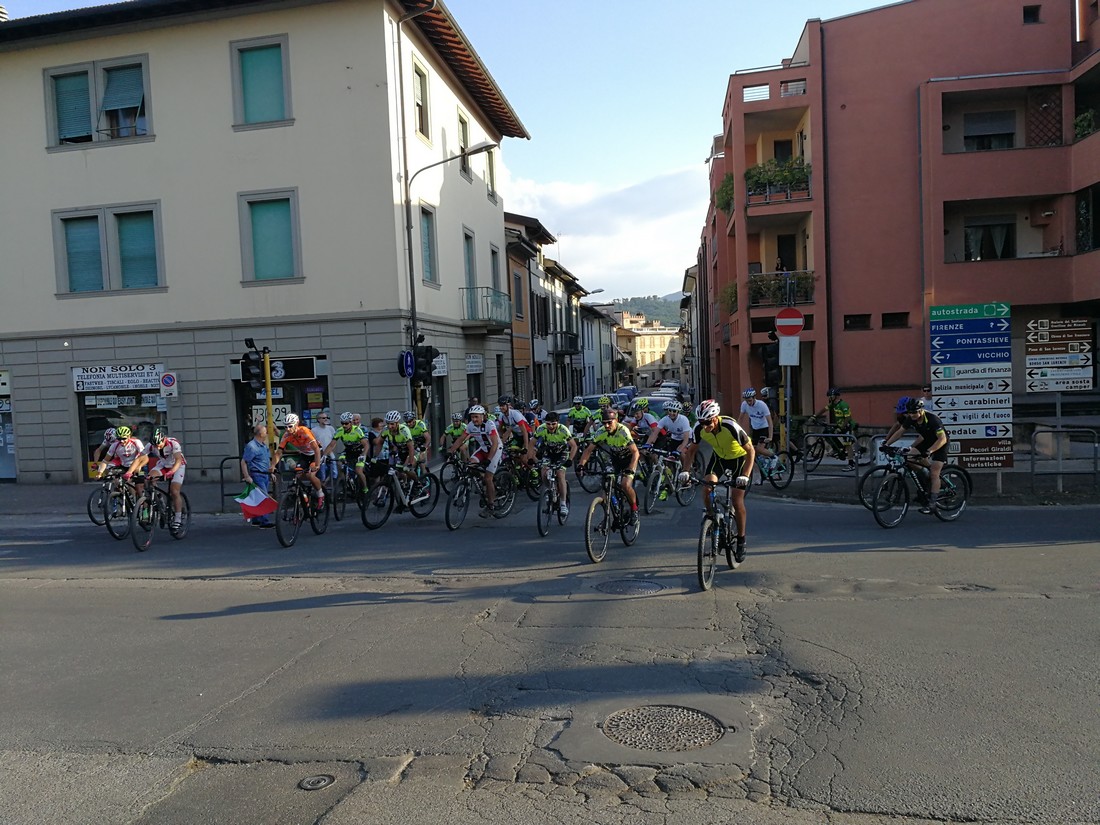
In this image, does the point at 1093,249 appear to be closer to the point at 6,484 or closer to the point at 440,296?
the point at 440,296

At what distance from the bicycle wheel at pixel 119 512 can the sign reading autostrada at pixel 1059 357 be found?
13.4 meters

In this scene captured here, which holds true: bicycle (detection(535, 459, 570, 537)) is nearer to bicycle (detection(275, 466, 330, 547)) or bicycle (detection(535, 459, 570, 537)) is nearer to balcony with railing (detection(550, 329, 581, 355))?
bicycle (detection(275, 466, 330, 547))

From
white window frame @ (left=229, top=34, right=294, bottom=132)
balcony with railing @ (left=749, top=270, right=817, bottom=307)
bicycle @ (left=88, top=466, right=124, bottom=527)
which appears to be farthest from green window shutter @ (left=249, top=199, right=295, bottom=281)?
balcony with railing @ (left=749, top=270, right=817, bottom=307)

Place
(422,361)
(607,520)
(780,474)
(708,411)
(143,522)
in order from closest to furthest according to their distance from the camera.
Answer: (708,411), (607,520), (143,522), (780,474), (422,361)

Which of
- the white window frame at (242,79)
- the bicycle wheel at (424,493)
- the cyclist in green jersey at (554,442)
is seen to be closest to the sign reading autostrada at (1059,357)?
the cyclist in green jersey at (554,442)

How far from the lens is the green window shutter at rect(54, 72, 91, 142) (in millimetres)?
18875

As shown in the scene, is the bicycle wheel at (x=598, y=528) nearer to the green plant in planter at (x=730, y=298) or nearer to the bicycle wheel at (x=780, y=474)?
the bicycle wheel at (x=780, y=474)

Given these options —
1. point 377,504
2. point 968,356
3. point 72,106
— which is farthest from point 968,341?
point 72,106

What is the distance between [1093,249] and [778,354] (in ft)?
35.9

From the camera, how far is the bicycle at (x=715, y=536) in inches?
300

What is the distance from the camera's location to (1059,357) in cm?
1302

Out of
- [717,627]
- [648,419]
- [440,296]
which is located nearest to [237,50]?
[440,296]

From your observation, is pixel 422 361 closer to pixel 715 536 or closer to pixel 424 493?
pixel 424 493

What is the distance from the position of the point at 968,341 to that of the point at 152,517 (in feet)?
39.3
